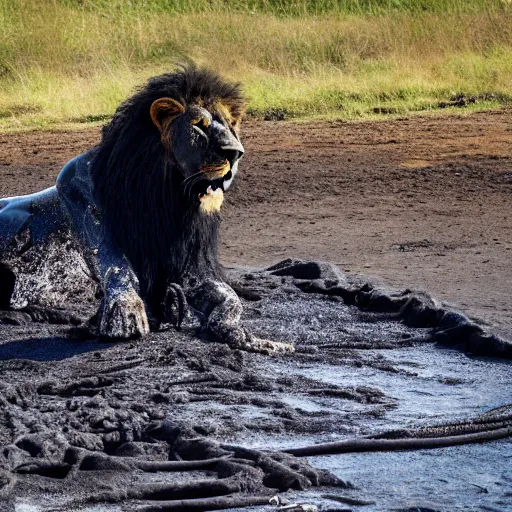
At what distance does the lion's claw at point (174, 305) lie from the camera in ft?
20.0

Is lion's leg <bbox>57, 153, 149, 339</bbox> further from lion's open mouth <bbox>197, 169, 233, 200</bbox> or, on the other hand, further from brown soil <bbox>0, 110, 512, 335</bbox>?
brown soil <bbox>0, 110, 512, 335</bbox>

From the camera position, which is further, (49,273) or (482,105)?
(482,105)

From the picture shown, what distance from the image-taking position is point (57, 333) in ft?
20.6

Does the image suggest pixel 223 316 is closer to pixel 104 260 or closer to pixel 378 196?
pixel 104 260

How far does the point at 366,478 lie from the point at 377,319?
2.37 m

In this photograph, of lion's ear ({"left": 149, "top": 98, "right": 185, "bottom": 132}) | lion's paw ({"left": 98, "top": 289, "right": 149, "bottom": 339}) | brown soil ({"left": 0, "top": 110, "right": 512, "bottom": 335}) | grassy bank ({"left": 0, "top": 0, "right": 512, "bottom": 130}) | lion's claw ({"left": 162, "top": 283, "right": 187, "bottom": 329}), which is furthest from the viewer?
grassy bank ({"left": 0, "top": 0, "right": 512, "bottom": 130})

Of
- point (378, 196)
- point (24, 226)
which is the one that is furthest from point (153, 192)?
point (378, 196)

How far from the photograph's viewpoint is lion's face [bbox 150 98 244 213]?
5695mm

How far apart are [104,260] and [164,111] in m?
0.74

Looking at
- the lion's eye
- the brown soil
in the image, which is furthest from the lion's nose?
the brown soil

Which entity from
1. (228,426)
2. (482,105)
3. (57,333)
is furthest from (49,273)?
(482,105)

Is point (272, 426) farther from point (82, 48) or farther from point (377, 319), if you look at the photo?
point (82, 48)

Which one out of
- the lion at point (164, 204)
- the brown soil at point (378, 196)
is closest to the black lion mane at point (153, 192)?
the lion at point (164, 204)

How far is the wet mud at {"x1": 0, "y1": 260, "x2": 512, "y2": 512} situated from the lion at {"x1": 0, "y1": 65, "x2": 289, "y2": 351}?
0.14 meters
